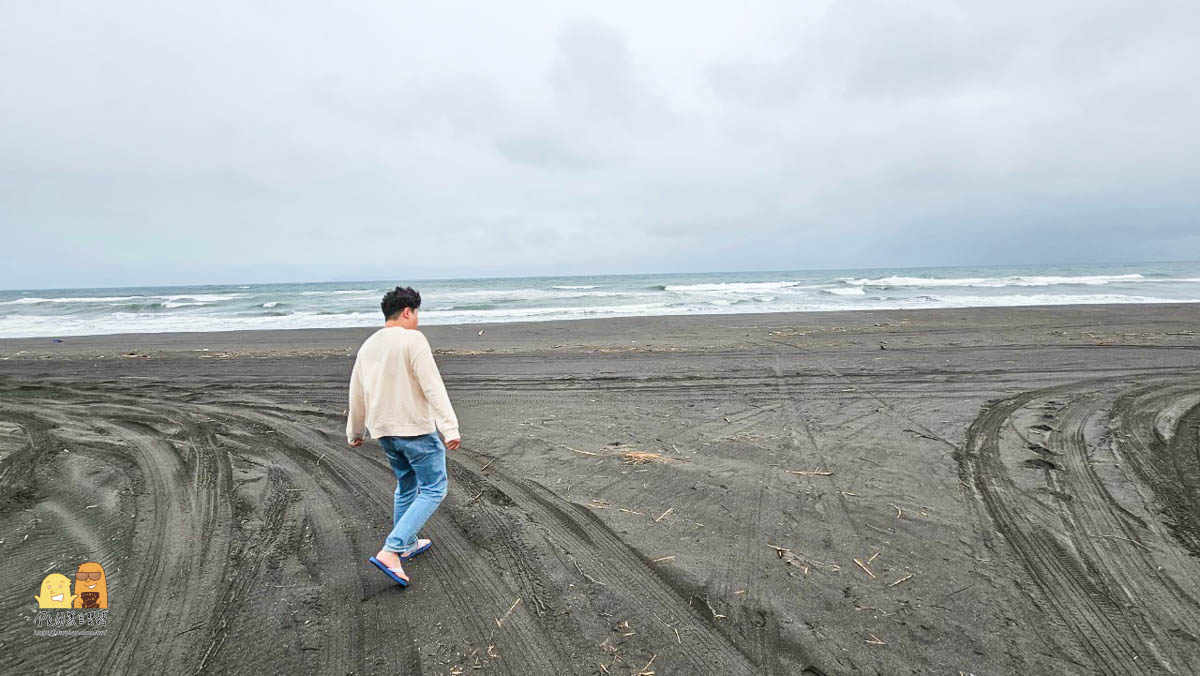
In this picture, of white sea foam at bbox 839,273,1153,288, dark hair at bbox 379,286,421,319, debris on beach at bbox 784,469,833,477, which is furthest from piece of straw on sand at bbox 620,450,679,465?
white sea foam at bbox 839,273,1153,288

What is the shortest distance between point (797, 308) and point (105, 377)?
953 inches

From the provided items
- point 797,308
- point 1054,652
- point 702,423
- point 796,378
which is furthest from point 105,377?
point 797,308

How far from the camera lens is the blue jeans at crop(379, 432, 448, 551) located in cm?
301

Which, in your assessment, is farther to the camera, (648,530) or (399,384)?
(648,530)

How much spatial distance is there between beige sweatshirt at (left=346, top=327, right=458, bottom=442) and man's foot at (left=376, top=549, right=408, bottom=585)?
Result: 0.74m

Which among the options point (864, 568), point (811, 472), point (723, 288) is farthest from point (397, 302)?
point (723, 288)

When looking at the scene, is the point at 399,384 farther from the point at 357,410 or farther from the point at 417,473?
the point at 417,473

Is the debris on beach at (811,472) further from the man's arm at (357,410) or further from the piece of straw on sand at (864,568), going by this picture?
the man's arm at (357,410)

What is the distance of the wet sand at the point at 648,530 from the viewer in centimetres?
257

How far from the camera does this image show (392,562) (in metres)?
3.01

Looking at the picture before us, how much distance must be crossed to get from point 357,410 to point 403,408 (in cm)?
37

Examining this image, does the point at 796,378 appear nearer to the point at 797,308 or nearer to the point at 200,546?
the point at 200,546

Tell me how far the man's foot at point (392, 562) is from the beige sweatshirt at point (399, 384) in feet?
2.44

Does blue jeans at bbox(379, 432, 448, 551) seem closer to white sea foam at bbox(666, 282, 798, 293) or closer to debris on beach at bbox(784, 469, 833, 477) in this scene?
debris on beach at bbox(784, 469, 833, 477)
